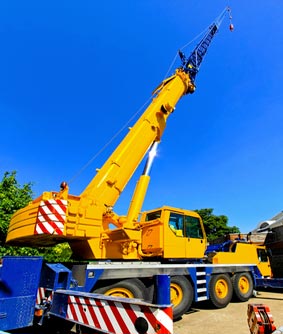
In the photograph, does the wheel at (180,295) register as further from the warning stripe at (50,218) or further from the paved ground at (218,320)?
the warning stripe at (50,218)

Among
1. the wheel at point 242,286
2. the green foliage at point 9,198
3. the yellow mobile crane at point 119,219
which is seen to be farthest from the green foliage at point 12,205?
the wheel at point 242,286

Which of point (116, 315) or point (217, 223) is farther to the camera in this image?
point (217, 223)

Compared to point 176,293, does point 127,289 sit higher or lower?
Result: higher

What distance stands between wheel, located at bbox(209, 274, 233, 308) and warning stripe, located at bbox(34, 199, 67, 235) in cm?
536

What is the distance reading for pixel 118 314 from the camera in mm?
2996

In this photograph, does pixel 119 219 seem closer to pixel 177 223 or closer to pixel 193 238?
pixel 177 223

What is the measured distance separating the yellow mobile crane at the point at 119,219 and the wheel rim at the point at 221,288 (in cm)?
120

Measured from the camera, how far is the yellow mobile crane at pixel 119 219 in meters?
6.10

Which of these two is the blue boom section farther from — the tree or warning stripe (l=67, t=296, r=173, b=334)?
the tree

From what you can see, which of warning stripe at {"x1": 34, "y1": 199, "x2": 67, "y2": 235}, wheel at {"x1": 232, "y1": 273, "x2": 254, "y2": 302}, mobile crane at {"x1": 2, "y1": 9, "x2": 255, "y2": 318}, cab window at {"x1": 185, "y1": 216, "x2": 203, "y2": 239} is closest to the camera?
warning stripe at {"x1": 34, "y1": 199, "x2": 67, "y2": 235}

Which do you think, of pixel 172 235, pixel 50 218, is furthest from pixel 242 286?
pixel 50 218

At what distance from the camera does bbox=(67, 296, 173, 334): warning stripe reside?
2.57m

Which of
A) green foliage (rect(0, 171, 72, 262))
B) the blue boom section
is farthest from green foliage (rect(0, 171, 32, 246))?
the blue boom section

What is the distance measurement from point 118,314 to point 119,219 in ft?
13.9
